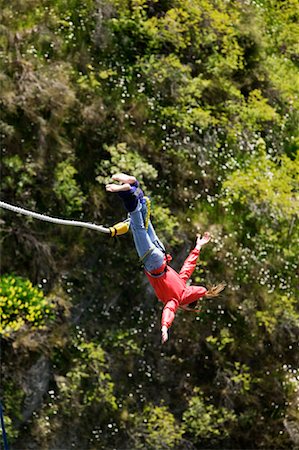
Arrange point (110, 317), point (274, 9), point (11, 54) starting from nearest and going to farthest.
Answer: point (11, 54) < point (110, 317) < point (274, 9)

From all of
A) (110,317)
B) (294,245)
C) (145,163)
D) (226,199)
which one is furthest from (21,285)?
(294,245)

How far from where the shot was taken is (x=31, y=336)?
10.3 m

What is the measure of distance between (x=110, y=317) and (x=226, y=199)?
2.31 meters

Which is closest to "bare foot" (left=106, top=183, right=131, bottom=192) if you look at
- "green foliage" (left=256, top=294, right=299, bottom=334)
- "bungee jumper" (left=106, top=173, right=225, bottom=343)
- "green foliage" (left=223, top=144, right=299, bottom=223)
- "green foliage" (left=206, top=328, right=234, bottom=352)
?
"bungee jumper" (left=106, top=173, right=225, bottom=343)

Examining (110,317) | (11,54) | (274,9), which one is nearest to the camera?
(11,54)

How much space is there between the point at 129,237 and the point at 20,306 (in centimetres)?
177

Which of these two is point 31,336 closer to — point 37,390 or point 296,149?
point 37,390

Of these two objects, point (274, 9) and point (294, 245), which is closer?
point (294, 245)

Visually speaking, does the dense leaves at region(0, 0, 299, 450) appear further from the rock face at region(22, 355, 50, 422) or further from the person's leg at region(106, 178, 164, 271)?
the person's leg at region(106, 178, 164, 271)

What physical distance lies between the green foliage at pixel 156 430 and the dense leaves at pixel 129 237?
20 mm

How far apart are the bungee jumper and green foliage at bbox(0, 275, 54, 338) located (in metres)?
4.25

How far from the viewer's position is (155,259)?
5836mm

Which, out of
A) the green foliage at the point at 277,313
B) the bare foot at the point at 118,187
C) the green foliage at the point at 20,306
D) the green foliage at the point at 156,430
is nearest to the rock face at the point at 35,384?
the green foliage at the point at 20,306

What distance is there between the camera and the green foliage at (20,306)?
32.8 ft
